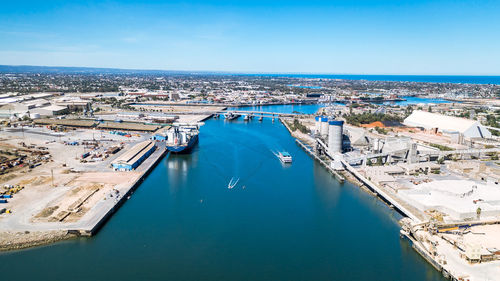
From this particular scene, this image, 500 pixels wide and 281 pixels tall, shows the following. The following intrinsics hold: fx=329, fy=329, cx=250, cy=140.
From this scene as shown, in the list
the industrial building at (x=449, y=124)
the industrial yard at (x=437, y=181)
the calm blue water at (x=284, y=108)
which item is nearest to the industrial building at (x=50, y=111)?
the calm blue water at (x=284, y=108)

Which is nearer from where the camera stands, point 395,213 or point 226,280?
point 226,280

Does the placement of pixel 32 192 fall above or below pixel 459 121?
below

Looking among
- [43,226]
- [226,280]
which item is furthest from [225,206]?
[43,226]

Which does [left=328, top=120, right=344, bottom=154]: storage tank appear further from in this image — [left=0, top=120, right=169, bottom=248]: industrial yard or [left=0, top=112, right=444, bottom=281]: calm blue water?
[left=0, top=120, right=169, bottom=248]: industrial yard

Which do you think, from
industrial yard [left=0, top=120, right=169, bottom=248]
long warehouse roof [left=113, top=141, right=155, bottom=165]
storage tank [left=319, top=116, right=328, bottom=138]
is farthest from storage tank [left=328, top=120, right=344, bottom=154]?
long warehouse roof [left=113, top=141, right=155, bottom=165]

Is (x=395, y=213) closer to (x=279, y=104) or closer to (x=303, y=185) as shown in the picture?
(x=303, y=185)

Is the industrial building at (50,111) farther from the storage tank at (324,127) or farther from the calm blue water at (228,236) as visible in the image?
the storage tank at (324,127)
